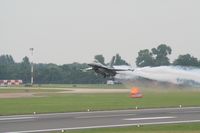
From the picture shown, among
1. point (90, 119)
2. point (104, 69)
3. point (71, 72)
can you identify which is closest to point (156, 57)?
point (71, 72)

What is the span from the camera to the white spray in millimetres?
59928

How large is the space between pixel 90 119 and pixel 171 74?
23177 millimetres

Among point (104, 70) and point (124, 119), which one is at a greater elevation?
point (104, 70)

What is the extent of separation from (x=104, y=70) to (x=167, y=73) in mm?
10104

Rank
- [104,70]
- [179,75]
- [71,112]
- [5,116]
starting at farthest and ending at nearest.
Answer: [104,70], [179,75], [71,112], [5,116]

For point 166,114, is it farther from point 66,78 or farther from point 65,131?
point 66,78

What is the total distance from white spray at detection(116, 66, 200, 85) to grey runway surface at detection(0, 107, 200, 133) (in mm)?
9066

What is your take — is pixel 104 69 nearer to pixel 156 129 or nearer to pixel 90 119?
pixel 90 119

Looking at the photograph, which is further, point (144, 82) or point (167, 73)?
point (144, 82)

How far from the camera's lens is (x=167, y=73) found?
64.6 meters

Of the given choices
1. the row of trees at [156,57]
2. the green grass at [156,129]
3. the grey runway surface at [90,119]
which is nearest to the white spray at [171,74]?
the grey runway surface at [90,119]

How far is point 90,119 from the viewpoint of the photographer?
4281cm

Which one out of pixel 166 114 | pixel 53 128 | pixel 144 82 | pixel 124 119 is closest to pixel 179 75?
pixel 144 82

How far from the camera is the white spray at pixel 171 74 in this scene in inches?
2359
